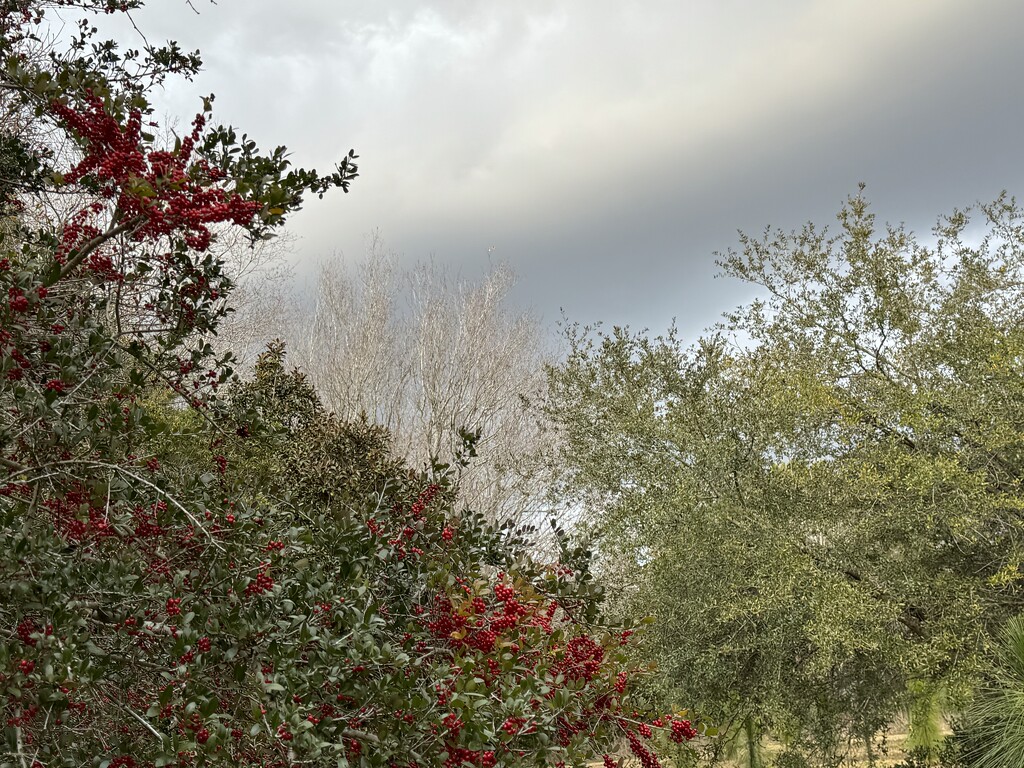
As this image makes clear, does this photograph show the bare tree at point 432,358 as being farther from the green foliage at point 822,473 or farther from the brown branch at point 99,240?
the brown branch at point 99,240

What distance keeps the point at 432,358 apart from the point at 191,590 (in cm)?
1341

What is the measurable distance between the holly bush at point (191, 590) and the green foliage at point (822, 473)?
14.2 ft

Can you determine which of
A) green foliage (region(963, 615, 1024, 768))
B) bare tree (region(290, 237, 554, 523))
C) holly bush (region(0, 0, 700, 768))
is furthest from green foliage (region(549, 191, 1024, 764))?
bare tree (region(290, 237, 554, 523))

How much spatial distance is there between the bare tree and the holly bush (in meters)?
11.9

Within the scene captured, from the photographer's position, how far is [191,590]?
2.35 metres

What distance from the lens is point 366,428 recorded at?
6.51 metres

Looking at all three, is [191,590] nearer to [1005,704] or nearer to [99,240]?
[99,240]

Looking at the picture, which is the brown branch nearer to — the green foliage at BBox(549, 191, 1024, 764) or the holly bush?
the holly bush

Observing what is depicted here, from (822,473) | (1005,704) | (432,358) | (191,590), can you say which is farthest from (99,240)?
(432,358)

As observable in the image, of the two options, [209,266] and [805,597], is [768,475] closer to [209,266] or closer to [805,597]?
[805,597]

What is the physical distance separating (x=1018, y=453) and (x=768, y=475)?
6.89 ft

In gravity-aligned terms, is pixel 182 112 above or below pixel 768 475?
above

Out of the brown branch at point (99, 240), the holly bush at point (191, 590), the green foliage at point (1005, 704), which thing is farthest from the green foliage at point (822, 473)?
the brown branch at point (99, 240)

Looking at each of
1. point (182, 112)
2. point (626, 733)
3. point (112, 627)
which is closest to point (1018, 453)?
point (626, 733)
